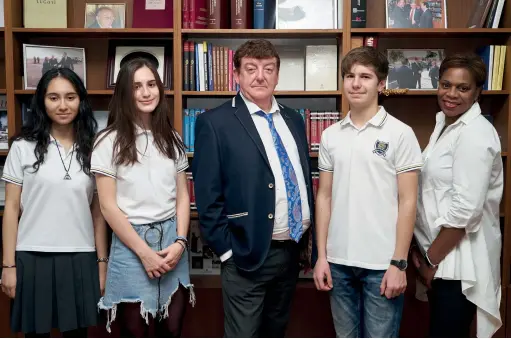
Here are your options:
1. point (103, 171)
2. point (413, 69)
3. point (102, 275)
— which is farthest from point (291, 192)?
point (413, 69)

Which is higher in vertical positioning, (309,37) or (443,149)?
(309,37)

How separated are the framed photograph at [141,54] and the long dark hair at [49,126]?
89 cm

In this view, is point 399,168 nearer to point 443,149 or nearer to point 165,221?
point 443,149

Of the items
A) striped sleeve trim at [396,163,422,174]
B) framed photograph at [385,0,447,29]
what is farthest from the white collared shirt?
framed photograph at [385,0,447,29]

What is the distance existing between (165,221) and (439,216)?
40.6 inches

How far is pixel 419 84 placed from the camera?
2912 mm

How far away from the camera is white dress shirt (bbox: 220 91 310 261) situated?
6.17 ft

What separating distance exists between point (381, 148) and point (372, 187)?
142 millimetres

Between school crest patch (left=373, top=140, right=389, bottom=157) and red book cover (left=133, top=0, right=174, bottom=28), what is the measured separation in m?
1.57

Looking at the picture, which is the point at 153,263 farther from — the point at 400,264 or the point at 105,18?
the point at 105,18

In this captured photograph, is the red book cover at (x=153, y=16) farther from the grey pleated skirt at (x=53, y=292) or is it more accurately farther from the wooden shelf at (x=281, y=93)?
the grey pleated skirt at (x=53, y=292)

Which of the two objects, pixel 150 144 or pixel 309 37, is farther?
pixel 309 37

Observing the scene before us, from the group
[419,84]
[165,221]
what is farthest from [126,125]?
[419,84]

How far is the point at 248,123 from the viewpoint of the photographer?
1893 millimetres
